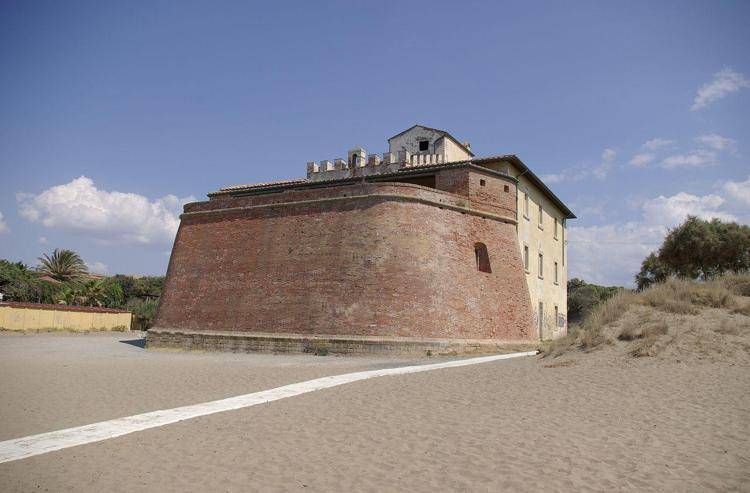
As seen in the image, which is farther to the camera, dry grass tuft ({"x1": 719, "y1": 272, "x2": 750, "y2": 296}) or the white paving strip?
dry grass tuft ({"x1": 719, "y1": 272, "x2": 750, "y2": 296})

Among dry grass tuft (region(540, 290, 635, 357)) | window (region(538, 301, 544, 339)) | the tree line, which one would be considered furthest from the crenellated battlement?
the tree line

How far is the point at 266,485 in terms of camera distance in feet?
18.1

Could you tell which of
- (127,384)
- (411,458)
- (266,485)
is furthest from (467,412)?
(127,384)

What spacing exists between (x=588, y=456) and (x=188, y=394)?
7.98 metres

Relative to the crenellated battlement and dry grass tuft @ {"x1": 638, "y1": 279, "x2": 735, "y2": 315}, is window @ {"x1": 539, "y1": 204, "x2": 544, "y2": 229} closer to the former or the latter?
the crenellated battlement

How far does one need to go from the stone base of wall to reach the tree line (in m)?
23.3

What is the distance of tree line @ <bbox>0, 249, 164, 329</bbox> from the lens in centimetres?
4481

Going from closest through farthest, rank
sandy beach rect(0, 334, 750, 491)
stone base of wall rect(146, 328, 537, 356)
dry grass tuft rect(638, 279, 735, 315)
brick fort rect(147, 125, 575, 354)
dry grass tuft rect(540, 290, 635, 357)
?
sandy beach rect(0, 334, 750, 491), dry grass tuft rect(540, 290, 635, 357), dry grass tuft rect(638, 279, 735, 315), stone base of wall rect(146, 328, 537, 356), brick fort rect(147, 125, 575, 354)

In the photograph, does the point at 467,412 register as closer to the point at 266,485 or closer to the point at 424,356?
the point at 266,485

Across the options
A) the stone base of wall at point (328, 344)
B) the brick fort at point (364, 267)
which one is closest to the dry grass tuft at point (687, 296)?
the stone base of wall at point (328, 344)

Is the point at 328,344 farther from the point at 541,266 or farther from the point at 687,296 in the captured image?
the point at 541,266

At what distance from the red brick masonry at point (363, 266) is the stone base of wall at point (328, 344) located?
0.28 metres

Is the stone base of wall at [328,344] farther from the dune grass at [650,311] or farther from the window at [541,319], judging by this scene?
the window at [541,319]

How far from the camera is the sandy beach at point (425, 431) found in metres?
5.69
